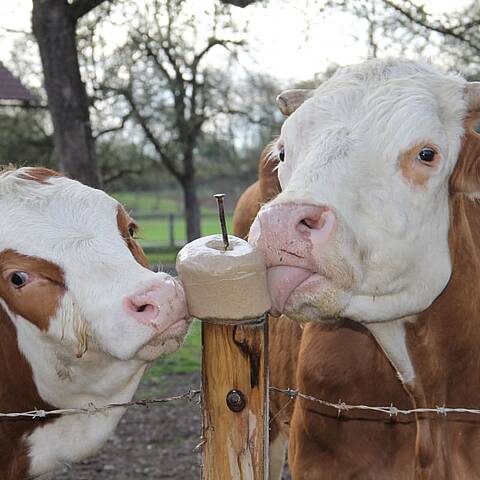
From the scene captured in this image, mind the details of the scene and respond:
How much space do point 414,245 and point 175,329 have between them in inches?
34.0

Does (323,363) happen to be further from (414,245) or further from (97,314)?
(97,314)

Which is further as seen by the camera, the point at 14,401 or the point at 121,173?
the point at 121,173

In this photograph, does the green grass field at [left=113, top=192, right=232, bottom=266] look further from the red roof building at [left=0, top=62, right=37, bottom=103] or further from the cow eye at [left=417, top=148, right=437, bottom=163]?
the cow eye at [left=417, top=148, right=437, bottom=163]

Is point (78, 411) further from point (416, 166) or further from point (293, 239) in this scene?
point (416, 166)

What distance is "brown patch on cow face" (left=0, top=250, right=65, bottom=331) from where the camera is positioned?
2.48m

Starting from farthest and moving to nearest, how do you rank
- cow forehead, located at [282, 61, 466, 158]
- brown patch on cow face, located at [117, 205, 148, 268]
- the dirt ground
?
1. the dirt ground
2. brown patch on cow face, located at [117, 205, 148, 268]
3. cow forehead, located at [282, 61, 466, 158]

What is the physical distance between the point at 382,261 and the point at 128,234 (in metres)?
0.95

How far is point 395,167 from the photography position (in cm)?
243

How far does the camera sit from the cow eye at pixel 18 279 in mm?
2496

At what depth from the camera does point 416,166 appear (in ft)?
8.05

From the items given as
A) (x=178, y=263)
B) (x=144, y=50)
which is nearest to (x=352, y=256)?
(x=178, y=263)

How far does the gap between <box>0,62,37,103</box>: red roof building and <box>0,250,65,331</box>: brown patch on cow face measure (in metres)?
9.01

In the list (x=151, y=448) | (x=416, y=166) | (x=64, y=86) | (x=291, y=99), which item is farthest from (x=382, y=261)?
(x=64, y=86)

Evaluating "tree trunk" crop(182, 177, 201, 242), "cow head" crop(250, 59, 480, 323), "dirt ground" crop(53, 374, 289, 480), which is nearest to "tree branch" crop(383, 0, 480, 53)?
"dirt ground" crop(53, 374, 289, 480)
